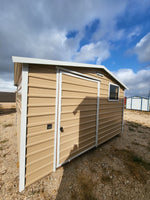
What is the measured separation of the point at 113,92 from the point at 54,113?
A: 133 inches

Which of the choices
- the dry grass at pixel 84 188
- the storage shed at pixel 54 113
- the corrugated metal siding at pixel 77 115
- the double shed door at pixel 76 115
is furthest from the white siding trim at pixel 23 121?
the dry grass at pixel 84 188

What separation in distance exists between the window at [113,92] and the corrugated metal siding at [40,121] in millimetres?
2985

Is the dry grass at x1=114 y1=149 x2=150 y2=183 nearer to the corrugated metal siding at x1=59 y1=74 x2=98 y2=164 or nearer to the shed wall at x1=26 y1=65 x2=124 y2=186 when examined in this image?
the corrugated metal siding at x1=59 y1=74 x2=98 y2=164

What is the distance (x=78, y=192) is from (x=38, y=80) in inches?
106

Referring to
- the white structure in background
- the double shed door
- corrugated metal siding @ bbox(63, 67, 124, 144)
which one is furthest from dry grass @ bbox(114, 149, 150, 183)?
the white structure in background

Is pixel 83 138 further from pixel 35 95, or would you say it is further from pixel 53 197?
pixel 35 95

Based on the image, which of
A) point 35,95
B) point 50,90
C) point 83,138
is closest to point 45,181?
point 83,138

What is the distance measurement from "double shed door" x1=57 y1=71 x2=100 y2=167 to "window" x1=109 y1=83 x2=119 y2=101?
1.09m

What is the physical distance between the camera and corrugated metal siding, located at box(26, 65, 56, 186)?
180cm

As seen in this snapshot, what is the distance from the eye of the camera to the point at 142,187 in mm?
1939

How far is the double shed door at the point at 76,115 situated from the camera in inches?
90.4

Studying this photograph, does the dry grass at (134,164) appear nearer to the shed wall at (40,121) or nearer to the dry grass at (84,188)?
the dry grass at (84,188)

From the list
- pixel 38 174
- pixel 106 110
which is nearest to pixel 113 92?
Result: pixel 106 110

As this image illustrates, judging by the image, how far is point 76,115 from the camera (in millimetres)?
2652
